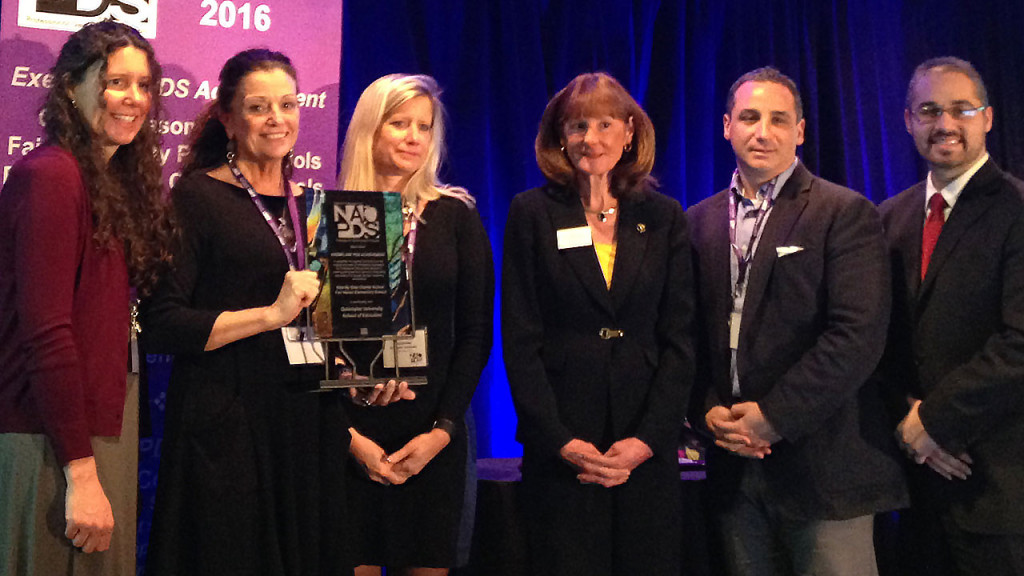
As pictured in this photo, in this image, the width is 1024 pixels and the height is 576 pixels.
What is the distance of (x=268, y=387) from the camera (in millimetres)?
2301

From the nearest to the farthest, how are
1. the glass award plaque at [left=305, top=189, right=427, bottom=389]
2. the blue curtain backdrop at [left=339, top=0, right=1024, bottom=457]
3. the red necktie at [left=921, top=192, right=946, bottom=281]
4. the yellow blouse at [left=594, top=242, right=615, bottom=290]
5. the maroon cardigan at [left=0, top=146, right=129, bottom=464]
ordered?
the maroon cardigan at [left=0, top=146, right=129, bottom=464] → the glass award plaque at [left=305, top=189, right=427, bottom=389] → the yellow blouse at [left=594, top=242, right=615, bottom=290] → the red necktie at [left=921, top=192, right=946, bottom=281] → the blue curtain backdrop at [left=339, top=0, right=1024, bottom=457]

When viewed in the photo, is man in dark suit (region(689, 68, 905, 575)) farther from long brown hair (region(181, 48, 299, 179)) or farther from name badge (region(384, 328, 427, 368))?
long brown hair (region(181, 48, 299, 179))

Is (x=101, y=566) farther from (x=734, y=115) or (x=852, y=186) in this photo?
(x=852, y=186)

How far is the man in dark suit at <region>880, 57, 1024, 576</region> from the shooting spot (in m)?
2.68

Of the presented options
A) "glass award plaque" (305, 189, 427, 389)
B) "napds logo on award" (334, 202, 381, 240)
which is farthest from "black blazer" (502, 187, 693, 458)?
"napds logo on award" (334, 202, 381, 240)

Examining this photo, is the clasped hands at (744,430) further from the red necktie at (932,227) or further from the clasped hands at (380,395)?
the clasped hands at (380,395)

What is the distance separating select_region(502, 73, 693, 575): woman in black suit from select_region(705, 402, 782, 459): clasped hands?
0.16 m

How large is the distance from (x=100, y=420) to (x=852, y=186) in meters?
Result: 3.89

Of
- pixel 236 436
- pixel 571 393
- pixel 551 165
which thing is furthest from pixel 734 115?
pixel 236 436

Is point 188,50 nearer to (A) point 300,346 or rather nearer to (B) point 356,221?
(B) point 356,221

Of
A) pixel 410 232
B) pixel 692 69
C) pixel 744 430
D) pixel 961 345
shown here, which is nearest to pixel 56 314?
pixel 410 232

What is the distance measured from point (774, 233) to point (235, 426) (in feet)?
5.57

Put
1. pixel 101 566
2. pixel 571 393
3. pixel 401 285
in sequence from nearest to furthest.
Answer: pixel 101 566 → pixel 401 285 → pixel 571 393

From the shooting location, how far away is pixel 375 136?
8.86 ft
